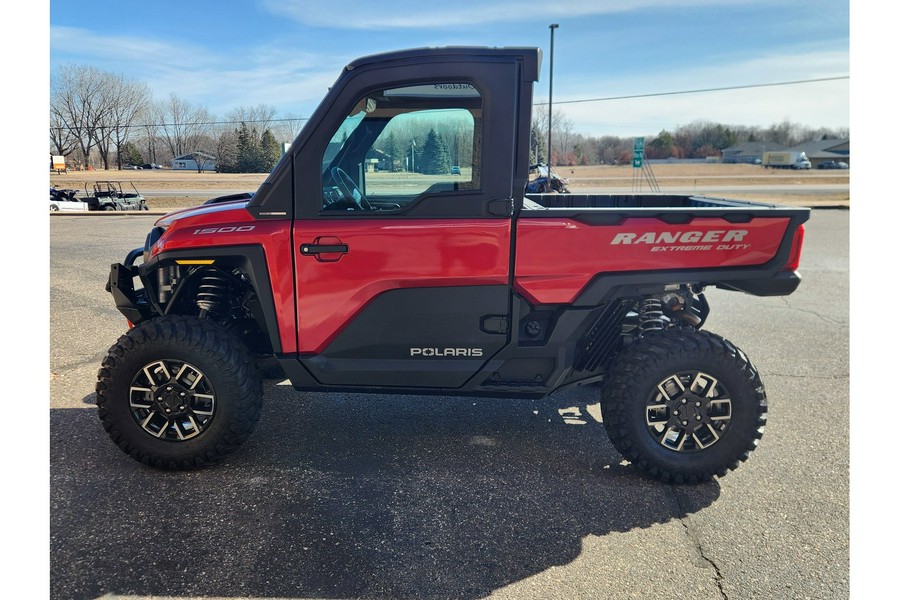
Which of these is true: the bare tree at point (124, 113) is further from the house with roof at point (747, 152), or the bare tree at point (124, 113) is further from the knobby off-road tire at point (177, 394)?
the house with roof at point (747, 152)

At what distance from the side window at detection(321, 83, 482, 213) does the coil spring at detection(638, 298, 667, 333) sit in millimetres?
1316

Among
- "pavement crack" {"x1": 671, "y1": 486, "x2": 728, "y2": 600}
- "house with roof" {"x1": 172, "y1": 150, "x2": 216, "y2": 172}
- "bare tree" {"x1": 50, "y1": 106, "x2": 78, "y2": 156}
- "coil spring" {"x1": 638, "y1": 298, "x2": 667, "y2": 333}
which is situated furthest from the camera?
"bare tree" {"x1": 50, "y1": 106, "x2": 78, "y2": 156}

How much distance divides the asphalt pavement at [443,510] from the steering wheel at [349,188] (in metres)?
1.52

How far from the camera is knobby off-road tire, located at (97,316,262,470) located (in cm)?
330

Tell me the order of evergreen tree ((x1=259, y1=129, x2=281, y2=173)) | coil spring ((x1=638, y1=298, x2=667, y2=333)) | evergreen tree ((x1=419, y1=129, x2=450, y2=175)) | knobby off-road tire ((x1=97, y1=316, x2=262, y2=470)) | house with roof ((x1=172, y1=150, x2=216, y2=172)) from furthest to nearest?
house with roof ((x1=172, y1=150, x2=216, y2=172))
coil spring ((x1=638, y1=298, x2=667, y2=333))
evergreen tree ((x1=259, y1=129, x2=281, y2=173))
knobby off-road tire ((x1=97, y1=316, x2=262, y2=470))
evergreen tree ((x1=419, y1=129, x2=450, y2=175))

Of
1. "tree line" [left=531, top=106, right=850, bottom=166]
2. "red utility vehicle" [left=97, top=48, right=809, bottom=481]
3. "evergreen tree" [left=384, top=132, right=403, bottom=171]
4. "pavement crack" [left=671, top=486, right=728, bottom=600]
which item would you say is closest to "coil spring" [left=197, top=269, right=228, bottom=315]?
"red utility vehicle" [left=97, top=48, right=809, bottom=481]

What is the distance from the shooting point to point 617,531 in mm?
2885

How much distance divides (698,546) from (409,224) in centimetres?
210

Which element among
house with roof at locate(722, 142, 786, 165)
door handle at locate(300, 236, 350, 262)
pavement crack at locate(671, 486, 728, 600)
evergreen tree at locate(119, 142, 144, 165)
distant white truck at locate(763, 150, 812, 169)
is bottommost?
pavement crack at locate(671, 486, 728, 600)

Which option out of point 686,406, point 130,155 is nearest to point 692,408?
point 686,406

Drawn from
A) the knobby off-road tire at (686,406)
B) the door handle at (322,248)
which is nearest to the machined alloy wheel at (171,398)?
the door handle at (322,248)

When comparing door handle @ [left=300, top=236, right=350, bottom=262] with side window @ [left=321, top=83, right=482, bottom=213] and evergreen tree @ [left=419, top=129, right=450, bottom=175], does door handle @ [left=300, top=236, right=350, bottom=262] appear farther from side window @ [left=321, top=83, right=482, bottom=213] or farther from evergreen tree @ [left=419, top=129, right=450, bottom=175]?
evergreen tree @ [left=419, top=129, right=450, bottom=175]

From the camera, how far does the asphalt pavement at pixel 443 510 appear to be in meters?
2.52

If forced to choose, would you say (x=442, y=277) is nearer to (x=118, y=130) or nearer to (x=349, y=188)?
(x=349, y=188)
